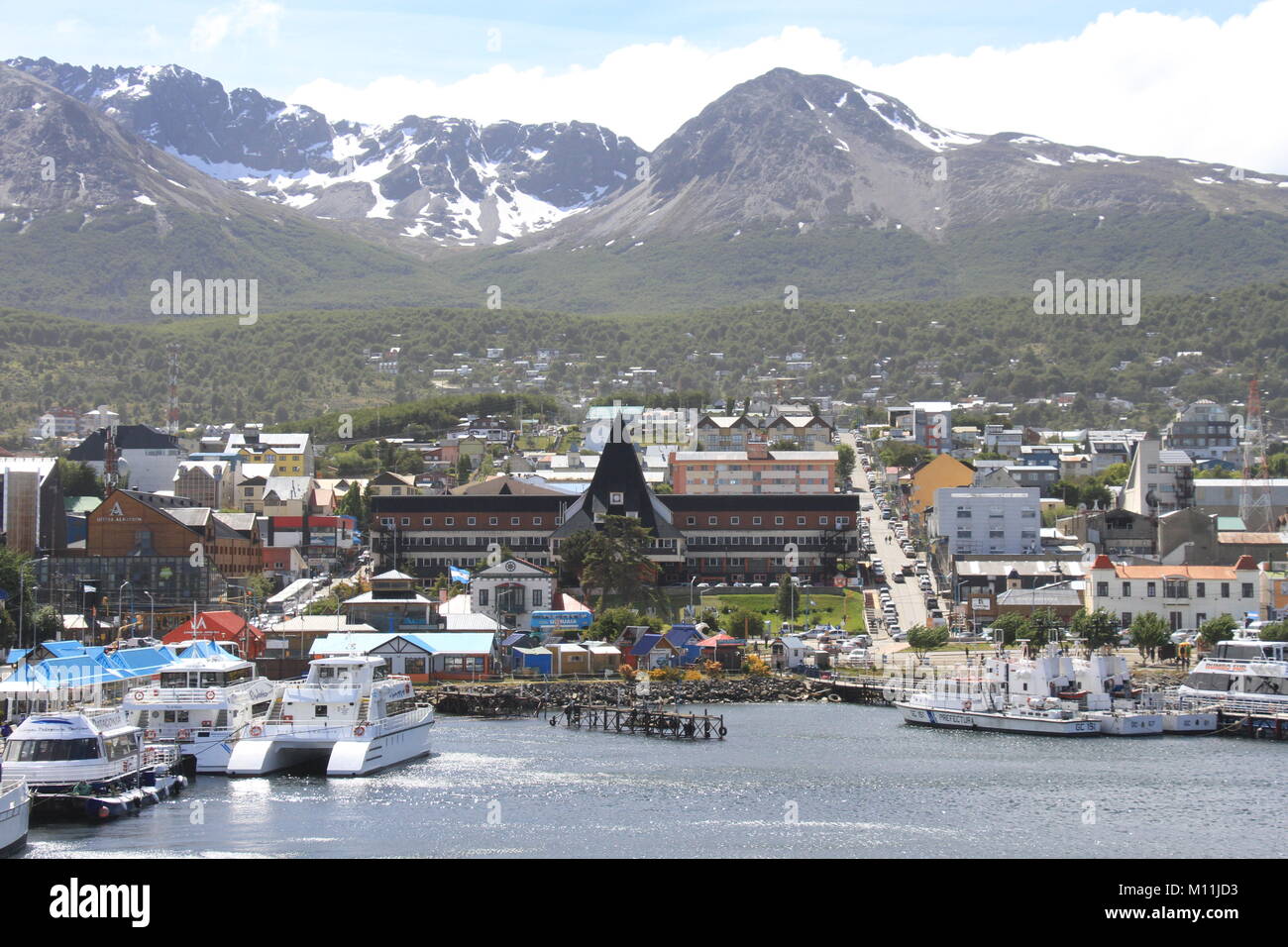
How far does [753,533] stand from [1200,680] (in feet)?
106

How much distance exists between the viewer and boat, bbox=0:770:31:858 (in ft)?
107

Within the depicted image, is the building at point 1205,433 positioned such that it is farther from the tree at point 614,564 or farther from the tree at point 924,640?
the tree at point 924,640

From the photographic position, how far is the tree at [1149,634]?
6969 centimetres

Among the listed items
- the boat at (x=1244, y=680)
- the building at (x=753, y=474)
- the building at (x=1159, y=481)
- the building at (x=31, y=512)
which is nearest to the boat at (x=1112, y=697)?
the boat at (x=1244, y=680)

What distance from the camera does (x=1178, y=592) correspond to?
74938mm

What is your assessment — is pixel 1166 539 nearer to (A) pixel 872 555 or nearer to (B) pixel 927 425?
(A) pixel 872 555

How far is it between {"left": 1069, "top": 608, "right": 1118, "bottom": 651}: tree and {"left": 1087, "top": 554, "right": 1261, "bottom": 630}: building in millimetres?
4429

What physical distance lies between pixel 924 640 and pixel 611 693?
14.2 m

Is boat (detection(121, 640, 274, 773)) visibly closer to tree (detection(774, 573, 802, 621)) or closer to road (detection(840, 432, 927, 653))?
road (detection(840, 432, 927, 653))

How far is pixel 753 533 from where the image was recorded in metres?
90.4

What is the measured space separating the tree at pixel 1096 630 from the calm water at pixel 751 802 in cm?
1372

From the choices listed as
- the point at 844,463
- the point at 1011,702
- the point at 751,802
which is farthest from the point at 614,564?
the point at 844,463

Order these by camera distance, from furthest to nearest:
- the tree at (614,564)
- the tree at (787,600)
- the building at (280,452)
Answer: the building at (280,452) → the tree at (614,564) → the tree at (787,600)
